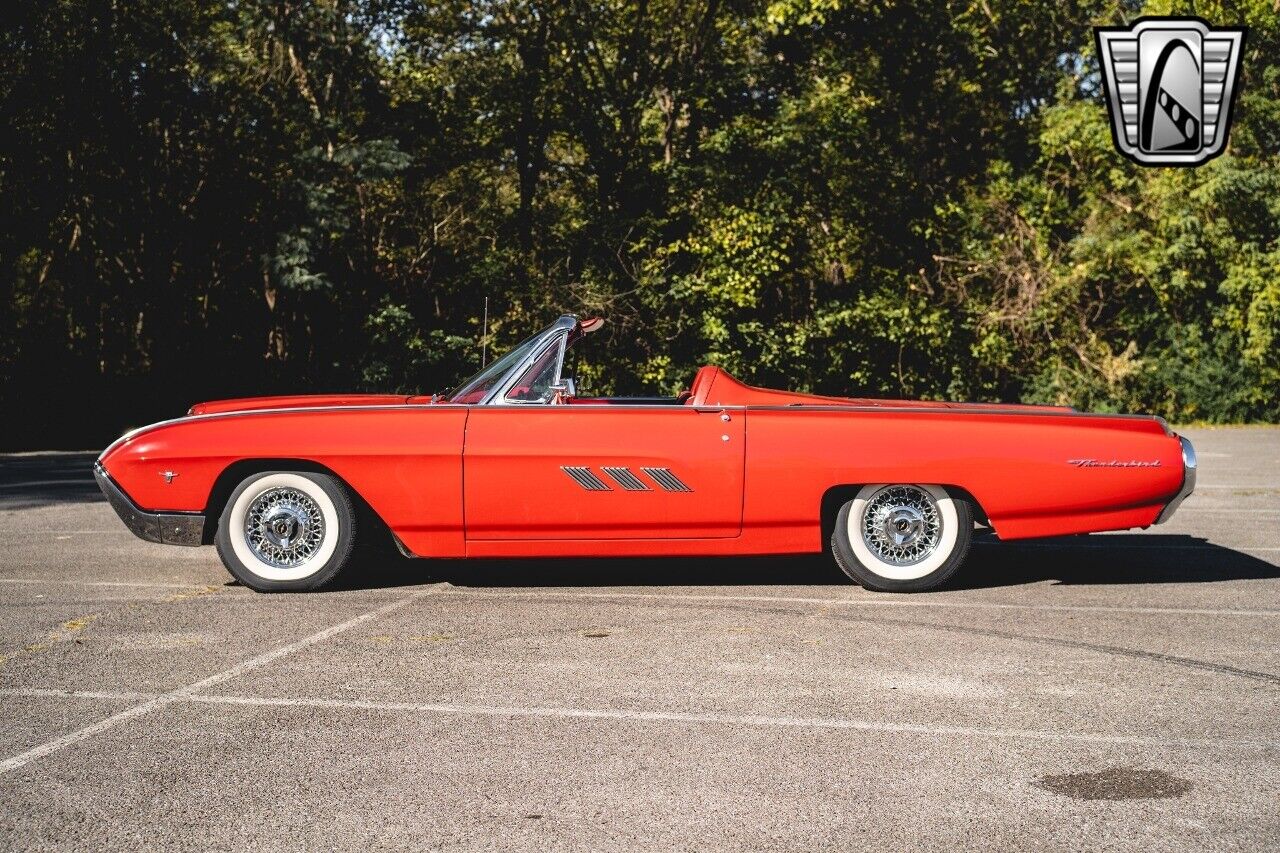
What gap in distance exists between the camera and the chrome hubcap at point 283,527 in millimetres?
7219

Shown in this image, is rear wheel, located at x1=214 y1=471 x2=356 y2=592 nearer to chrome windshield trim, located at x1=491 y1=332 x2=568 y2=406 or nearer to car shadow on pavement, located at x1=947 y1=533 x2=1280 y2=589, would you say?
chrome windshield trim, located at x1=491 y1=332 x2=568 y2=406

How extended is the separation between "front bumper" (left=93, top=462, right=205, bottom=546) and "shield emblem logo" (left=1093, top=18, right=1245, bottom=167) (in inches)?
660

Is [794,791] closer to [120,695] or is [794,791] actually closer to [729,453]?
[120,695]

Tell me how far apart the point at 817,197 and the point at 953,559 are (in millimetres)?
21675

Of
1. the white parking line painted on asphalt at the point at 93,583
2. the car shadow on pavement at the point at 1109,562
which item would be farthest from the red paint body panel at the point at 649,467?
the car shadow on pavement at the point at 1109,562

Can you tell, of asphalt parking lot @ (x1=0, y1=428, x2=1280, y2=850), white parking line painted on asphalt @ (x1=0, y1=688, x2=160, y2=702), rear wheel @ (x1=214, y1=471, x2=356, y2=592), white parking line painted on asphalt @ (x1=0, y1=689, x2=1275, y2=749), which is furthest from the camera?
rear wheel @ (x1=214, y1=471, x2=356, y2=592)

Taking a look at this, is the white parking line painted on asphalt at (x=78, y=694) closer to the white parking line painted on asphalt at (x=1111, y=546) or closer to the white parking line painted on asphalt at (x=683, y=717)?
the white parking line painted on asphalt at (x=683, y=717)

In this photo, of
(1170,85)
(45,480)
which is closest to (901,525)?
(45,480)

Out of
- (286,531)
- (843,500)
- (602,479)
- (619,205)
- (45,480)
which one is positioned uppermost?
(619,205)

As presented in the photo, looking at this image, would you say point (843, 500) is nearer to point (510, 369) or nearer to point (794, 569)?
point (794, 569)

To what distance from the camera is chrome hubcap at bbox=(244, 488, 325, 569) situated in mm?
7219

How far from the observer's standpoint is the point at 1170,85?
20203 millimetres

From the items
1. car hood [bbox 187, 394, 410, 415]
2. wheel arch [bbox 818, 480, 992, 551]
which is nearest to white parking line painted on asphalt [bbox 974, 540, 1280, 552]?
wheel arch [bbox 818, 480, 992, 551]

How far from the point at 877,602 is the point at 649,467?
133 cm
